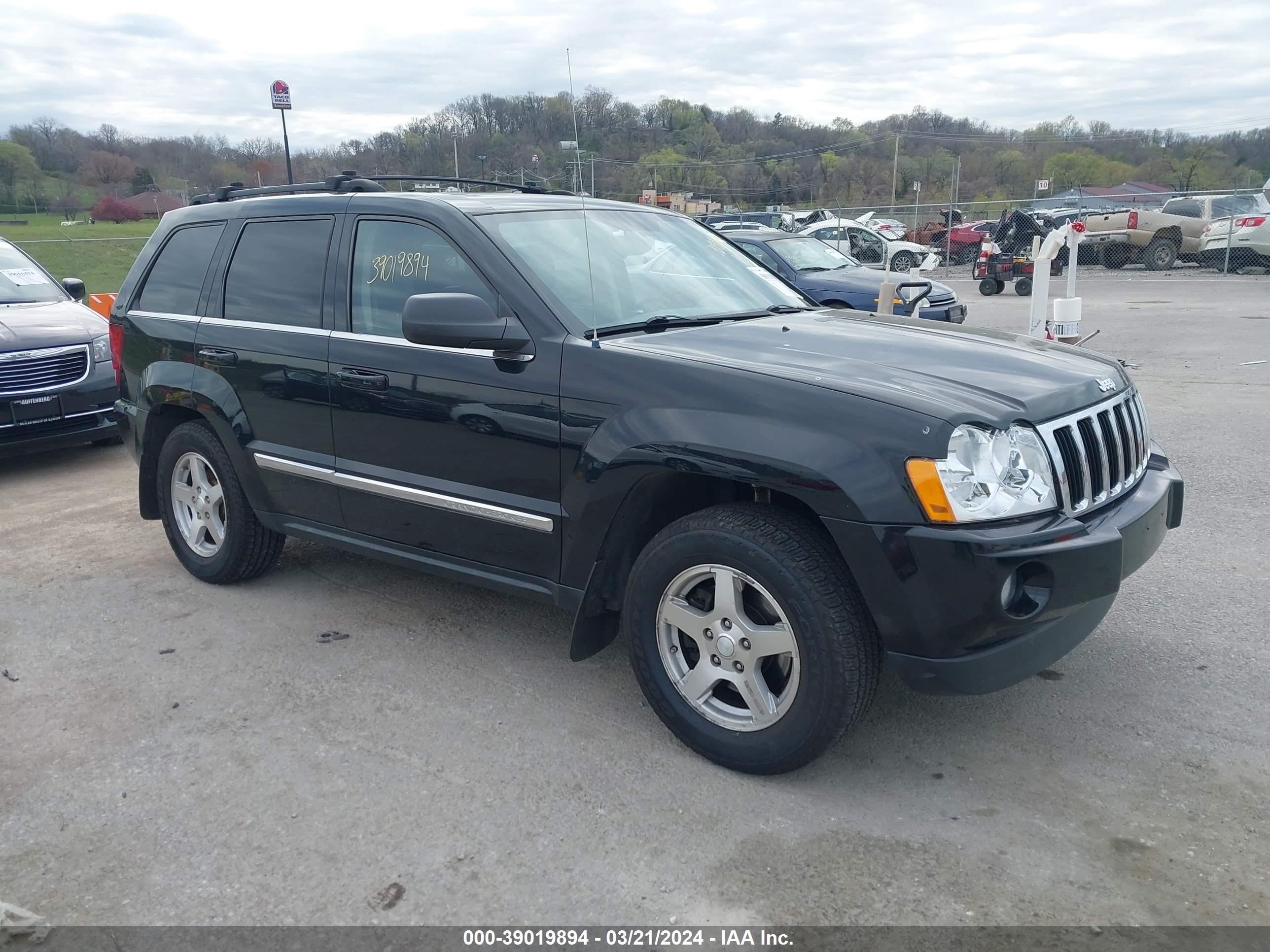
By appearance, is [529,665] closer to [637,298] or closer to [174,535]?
[637,298]

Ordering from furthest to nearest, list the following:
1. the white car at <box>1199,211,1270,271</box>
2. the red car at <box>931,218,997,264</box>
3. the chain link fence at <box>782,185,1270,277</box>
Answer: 1. the red car at <box>931,218,997,264</box>
2. the chain link fence at <box>782,185,1270,277</box>
3. the white car at <box>1199,211,1270,271</box>

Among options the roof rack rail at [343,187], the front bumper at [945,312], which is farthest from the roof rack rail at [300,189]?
the front bumper at [945,312]

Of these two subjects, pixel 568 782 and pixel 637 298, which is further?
pixel 637 298

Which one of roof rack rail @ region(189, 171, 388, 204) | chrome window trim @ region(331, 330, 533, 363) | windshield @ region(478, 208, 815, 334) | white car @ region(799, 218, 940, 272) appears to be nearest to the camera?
Result: chrome window trim @ region(331, 330, 533, 363)

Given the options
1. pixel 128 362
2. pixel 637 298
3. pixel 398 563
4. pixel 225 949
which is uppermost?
pixel 637 298

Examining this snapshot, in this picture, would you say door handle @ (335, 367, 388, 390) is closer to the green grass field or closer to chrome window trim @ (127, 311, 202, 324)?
chrome window trim @ (127, 311, 202, 324)

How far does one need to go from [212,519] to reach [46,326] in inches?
147

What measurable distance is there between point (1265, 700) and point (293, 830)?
3.29 metres

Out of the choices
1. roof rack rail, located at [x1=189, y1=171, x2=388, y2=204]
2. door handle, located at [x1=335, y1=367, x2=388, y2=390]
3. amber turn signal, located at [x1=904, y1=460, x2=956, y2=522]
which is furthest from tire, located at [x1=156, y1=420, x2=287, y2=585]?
amber turn signal, located at [x1=904, y1=460, x2=956, y2=522]

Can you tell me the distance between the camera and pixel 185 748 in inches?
135

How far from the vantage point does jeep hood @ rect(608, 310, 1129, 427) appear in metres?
2.93

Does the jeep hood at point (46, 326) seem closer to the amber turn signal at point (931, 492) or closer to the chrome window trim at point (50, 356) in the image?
the chrome window trim at point (50, 356)

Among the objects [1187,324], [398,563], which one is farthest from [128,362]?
[1187,324]

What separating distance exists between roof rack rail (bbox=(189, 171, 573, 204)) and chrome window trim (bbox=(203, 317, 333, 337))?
0.65 m
